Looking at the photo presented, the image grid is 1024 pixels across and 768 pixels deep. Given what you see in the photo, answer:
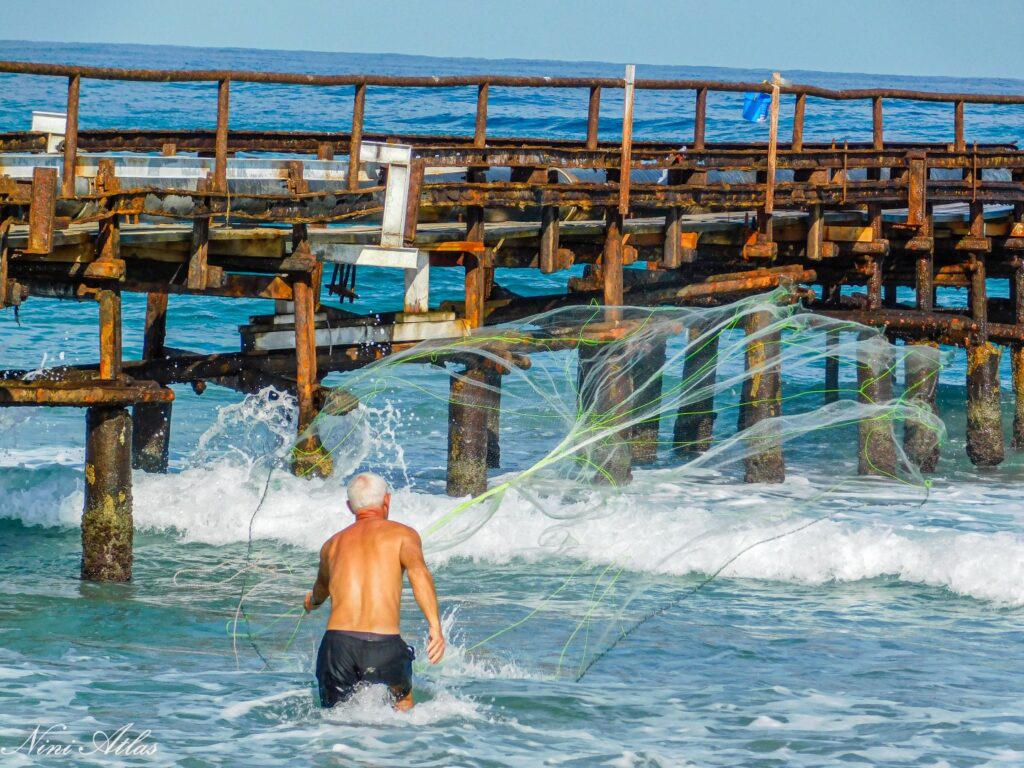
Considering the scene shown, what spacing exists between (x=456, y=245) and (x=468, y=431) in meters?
1.61

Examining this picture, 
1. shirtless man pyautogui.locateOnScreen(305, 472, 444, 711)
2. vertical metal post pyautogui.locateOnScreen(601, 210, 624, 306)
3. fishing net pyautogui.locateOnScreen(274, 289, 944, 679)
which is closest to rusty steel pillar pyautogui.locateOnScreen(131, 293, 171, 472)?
fishing net pyautogui.locateOnScreen(274, 289, 944, 679)

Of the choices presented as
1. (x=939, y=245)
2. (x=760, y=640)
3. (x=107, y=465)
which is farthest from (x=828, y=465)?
(x=107, y=465)

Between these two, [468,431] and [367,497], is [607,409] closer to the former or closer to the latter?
[468,431]

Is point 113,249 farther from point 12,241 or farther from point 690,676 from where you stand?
point 690,676

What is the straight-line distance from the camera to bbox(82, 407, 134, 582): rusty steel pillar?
1070 cm

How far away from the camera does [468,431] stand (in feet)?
43.0

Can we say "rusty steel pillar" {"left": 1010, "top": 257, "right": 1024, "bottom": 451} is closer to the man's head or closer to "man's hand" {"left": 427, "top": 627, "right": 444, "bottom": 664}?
the man's head

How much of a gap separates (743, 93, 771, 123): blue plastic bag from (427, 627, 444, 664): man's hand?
10832 millimetres

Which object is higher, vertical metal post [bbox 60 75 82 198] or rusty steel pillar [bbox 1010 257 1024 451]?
vertical metal post [bbox 60 75 82 198]

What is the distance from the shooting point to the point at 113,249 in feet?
35.0

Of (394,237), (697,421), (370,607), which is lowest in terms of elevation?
(370,607)

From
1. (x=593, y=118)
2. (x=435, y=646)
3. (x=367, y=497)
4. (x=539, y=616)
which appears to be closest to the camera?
(x=435, y=646)

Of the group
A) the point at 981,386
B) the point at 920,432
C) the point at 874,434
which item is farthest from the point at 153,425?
the point at 981,386

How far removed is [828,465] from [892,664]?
24.1 ft
